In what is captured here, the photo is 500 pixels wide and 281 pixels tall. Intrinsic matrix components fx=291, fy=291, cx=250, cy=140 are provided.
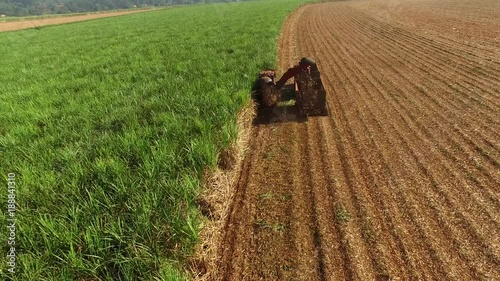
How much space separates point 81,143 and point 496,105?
340 inches

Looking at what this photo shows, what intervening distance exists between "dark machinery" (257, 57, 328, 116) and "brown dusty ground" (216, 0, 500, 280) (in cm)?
29

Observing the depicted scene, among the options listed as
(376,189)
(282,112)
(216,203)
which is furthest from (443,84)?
(216,203)

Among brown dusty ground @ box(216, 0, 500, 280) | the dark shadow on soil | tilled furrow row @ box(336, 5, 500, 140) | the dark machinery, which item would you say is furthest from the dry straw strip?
tilled furrow row @ box(336, 5, 500, 140)

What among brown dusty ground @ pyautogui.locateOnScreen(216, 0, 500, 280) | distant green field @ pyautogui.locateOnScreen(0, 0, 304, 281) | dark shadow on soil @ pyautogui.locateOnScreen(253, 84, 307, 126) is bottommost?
brown dusty ground @ pyautogui.locateOnScreen(216, 0, 500, 280)

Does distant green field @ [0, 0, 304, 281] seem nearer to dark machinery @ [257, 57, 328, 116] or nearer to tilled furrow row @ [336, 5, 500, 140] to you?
dark machinery @ [257, 57, 328, 116]

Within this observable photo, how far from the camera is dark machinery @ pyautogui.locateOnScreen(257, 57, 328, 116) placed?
652 cm

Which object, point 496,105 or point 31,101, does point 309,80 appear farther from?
point 31,101

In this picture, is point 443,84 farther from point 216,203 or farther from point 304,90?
point 216,203

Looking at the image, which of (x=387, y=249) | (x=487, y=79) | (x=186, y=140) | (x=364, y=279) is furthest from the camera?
(x=487, y=79)

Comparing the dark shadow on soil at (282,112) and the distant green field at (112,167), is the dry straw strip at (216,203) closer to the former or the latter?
the distant green field at (112,167)

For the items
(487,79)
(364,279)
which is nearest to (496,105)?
(487,79)

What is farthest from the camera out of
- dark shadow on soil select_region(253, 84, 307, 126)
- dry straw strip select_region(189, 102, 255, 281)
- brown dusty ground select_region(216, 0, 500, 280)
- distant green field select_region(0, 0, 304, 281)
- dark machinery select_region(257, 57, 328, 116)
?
dark shadow on soil select_region(253, 84, 307, 126)

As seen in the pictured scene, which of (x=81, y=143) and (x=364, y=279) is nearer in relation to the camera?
(x=364, y=279)

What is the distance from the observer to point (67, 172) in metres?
3.86
